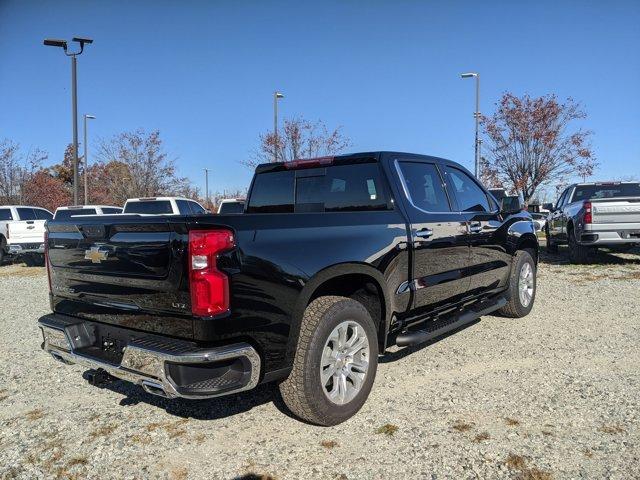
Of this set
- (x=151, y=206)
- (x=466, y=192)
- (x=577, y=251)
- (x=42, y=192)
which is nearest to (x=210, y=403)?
(x=466, y=192)

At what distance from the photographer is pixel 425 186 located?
448cm

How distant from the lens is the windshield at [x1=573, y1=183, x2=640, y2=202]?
Answer: 1143 centimetres

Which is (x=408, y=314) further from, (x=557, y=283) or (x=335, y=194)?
(x=557, y=283)

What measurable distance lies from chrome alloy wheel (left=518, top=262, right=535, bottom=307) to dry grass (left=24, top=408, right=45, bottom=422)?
5.03 metres

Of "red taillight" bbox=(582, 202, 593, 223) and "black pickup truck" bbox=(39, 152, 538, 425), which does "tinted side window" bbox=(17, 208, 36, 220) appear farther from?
"red taillight" bbox=(582, 202, 593, 223)

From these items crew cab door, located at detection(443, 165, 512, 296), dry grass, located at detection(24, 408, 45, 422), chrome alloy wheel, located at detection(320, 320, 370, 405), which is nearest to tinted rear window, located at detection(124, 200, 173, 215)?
crew cab door, located at detection(443, 165, 512, 296)

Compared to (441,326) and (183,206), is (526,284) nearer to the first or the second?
(441,326)

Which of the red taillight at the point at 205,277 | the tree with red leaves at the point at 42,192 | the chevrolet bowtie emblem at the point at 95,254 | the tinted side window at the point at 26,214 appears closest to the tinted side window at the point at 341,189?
the red taillight at the point at 205,277

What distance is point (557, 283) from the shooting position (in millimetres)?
8742

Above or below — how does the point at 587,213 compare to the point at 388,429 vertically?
above

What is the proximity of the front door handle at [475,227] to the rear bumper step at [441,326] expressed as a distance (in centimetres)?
76

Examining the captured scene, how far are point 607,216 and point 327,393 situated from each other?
858cm

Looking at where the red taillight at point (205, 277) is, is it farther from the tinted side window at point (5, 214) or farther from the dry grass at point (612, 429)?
the tinted side window at point (5, 214)

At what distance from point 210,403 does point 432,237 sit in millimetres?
2194
